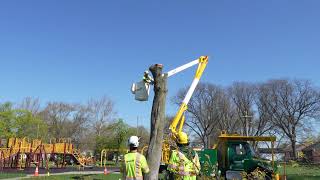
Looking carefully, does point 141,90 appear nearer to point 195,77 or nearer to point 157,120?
point 157,120

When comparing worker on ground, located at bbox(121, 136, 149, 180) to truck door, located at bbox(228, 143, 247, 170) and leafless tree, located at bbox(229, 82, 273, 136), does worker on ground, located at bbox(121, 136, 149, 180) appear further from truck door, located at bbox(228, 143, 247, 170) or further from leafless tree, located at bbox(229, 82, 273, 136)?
leafless tree, located at bbox(229, 82, 273, 136)

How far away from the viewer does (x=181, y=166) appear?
20.9 feet

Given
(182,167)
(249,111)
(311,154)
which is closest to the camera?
(182,167)

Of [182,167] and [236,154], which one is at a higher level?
[236,154]

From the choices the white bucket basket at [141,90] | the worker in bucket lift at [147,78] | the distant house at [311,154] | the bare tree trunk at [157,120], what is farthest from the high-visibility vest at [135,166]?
the distant house at [311,154]

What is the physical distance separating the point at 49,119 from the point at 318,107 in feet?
165

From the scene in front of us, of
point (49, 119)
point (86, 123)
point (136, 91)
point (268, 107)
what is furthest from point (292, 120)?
point (136, 91)

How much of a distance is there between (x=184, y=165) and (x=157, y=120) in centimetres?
134

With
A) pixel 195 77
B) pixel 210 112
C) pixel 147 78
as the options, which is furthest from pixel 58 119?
pixel 147 78

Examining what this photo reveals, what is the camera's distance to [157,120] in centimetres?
749

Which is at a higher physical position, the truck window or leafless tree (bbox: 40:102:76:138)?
leafless tree (bbox: 40:102:76:138)

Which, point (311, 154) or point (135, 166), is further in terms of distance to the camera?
point (311, 154)

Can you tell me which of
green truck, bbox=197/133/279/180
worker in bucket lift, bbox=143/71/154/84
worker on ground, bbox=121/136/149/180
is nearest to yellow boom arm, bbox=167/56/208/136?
green truck, bbox=197/133/279/180

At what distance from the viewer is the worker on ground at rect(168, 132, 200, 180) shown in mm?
6355
